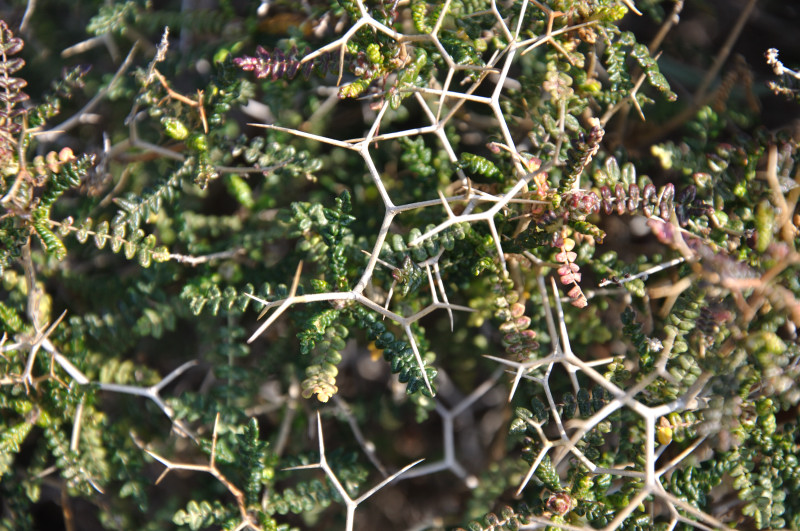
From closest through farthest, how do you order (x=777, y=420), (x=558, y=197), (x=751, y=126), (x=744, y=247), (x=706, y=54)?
(x=558, y=197), (x=744, y=247), (x=777, y=420), (x=751, y=126), (x=706, y=54)

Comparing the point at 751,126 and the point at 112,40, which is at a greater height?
the point at 751,126

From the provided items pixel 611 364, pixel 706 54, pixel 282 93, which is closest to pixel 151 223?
pixel 282 93

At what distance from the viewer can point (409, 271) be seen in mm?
1361

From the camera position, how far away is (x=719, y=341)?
1347 mm

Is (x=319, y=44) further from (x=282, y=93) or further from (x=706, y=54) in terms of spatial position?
(x=706, y=54)

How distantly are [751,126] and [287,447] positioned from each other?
1.69m

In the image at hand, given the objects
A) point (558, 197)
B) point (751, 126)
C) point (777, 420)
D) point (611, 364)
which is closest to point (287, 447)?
point (611, 364)

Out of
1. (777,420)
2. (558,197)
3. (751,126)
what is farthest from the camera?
(751,126)

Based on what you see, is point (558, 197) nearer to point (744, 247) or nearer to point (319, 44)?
point (744, 247)

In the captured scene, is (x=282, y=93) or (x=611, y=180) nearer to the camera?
(x=611, y=180)

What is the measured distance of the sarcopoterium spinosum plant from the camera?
4.51 feet

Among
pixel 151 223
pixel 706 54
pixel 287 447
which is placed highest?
pixel 706 54

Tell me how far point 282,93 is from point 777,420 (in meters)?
1.58

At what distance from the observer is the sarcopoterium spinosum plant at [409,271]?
1.38 metres
